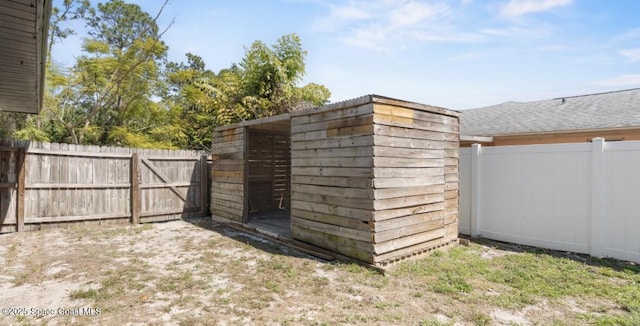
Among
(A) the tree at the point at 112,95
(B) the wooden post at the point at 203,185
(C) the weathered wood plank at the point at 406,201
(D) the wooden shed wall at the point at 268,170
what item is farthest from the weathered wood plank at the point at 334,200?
(A) the tree at the point at 112,95

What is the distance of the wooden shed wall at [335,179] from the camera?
14.3 feet

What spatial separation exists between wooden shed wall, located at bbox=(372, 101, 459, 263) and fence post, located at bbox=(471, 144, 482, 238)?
71cm

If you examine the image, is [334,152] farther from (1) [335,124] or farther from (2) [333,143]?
(1) [335,124]

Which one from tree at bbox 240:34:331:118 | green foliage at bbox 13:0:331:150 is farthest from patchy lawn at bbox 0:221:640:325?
green foliage at bbox 13:0:331:150

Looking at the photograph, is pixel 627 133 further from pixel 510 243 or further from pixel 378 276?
pixel 378 276

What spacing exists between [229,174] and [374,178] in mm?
4120

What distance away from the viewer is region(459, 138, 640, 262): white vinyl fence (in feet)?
14.8

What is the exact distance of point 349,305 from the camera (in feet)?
10.8

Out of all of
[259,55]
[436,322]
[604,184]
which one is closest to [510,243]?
[604,184]

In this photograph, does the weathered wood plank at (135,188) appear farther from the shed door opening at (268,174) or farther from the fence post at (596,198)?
the fence post at (596,198)

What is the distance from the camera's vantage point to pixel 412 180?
4777 millimetres

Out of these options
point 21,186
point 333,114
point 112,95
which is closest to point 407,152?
point 333,114

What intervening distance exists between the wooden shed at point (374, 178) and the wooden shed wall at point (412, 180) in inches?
0.5

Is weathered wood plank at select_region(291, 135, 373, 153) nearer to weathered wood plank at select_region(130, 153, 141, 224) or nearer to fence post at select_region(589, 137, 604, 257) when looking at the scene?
fence post at select_region(589, 137, 604, 257)
